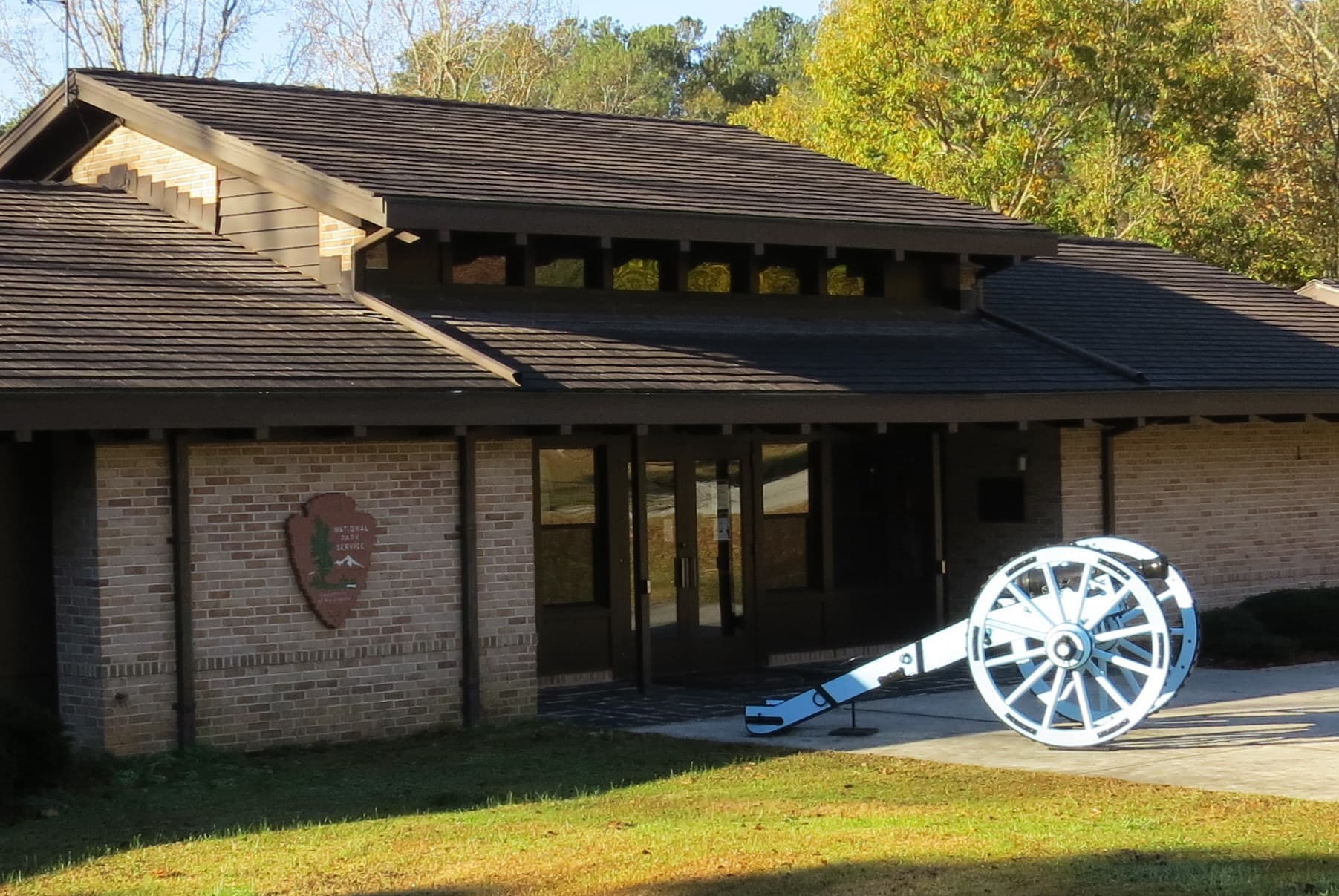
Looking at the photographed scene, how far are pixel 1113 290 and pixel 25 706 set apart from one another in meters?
14.8

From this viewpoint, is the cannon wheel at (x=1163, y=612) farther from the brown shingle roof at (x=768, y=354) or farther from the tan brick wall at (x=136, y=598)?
the tan brick wall at (x=136, y=598)

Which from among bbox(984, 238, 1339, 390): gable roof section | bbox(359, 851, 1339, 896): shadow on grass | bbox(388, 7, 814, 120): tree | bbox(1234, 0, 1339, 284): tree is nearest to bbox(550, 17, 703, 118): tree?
bbox(388, 7, 814, 120): tree

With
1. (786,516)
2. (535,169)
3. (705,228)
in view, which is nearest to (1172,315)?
(786,516)

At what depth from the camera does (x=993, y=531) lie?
18.9m

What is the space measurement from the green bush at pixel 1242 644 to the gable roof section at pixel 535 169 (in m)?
4.07

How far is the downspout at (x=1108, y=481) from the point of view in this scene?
1841 centimetres

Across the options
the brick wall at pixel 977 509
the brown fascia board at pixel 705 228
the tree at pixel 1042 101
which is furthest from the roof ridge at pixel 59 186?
the tree at pixel 1042 101

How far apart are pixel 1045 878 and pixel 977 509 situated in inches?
448

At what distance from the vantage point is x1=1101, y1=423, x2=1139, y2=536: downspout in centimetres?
1841

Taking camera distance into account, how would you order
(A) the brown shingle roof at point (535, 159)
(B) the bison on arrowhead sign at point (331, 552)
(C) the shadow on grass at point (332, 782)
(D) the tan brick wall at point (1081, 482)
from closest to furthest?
(C) the shadow on grass at point (332, 782) < (B) the bison on arrowhead sign at point (331, 552) < (A) the brown shingle roof at point (535, 159) < (D) the tan brick wall at point (1081, 482)

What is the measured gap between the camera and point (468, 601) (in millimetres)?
13867

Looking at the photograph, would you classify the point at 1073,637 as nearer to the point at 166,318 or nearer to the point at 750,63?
the point at 166,318

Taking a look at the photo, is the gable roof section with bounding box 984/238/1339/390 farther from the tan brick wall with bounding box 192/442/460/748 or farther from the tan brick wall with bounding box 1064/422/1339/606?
the tan brick wall with bounding box 192/442/460/748

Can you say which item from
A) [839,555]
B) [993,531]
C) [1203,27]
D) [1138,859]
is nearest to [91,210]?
[839,555]
